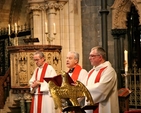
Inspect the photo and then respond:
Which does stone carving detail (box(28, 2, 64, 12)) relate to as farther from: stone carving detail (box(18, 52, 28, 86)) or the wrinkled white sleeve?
the wrinkled white sleeve

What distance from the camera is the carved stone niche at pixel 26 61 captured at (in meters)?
9.52

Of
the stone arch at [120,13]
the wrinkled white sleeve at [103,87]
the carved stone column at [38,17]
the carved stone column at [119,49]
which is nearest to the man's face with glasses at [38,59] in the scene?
the wrinkled white sleeve at [103,87]

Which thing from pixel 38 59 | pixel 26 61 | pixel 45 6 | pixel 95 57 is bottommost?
pixel 26 61

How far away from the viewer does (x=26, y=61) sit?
9594mm

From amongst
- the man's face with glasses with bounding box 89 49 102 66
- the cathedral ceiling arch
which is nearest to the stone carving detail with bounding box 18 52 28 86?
the man's face with glasses with bounding box 89 49 102 66

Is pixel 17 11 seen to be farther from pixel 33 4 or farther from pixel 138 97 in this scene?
pixel 138 97

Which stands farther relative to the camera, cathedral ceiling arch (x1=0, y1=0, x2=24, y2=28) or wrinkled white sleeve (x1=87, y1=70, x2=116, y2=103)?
cathedral ceiling arch (x1=0, y1=0, x2=24, y2=28)

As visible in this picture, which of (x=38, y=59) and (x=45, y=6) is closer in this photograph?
(x=38, y=59)

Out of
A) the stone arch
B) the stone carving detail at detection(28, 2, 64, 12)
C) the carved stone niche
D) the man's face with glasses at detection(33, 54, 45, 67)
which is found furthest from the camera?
the stone carving detail at detection(28, 2, 64, 12)

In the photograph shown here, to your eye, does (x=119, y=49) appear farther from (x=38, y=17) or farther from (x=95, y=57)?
(x=95, y=57)

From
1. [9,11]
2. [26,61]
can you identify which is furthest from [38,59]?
[9,11]

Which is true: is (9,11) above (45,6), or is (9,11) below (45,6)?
above

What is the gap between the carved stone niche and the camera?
31.2 ft

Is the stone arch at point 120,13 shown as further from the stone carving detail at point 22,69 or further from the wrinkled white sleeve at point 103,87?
the wrinkled white sleeve at point 103,87
